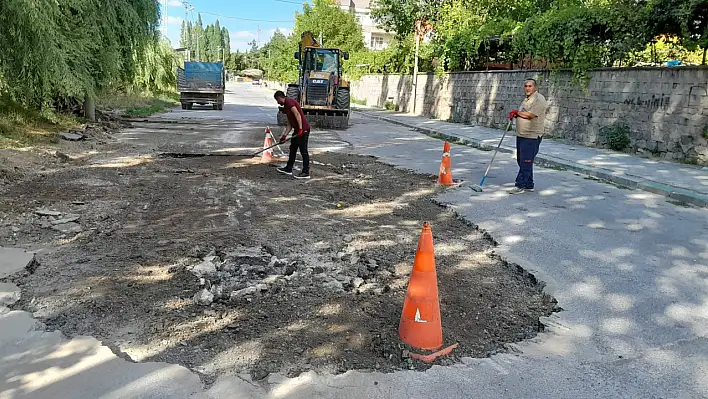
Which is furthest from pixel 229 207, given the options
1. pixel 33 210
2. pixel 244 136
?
pixel 244 136

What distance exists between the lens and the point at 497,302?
4.00 metres

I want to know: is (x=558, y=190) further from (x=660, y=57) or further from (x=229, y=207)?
(x=660, y=57)

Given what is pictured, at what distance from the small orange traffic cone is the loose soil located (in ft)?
0.37

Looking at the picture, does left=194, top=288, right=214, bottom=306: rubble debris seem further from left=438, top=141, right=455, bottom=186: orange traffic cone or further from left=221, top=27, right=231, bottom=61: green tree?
left=221, top=27, right=231, bottom=61: green tree

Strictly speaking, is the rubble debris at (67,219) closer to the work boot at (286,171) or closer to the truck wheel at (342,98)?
the work boot at (286,171)

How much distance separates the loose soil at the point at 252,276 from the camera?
10.6 feet

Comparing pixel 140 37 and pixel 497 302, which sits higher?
pixel 140 37

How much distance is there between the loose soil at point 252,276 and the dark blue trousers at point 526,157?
1.82 metres

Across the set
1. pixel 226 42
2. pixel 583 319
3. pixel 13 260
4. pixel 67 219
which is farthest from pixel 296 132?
pixel 226 42

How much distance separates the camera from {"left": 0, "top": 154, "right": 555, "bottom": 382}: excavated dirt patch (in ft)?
10.6

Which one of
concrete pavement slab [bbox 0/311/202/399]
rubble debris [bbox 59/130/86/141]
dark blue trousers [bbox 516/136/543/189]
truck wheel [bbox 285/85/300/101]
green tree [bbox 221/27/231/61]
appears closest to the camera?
concrete pavement slab [bbox 0/311/202/399]

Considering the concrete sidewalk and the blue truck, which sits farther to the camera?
the blue truck

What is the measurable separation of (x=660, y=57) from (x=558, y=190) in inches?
282

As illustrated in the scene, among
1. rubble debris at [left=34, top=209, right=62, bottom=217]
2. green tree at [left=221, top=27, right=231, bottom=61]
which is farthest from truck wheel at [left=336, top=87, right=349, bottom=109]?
green tree at [left=221, top=27, right=231, bottom=61]
